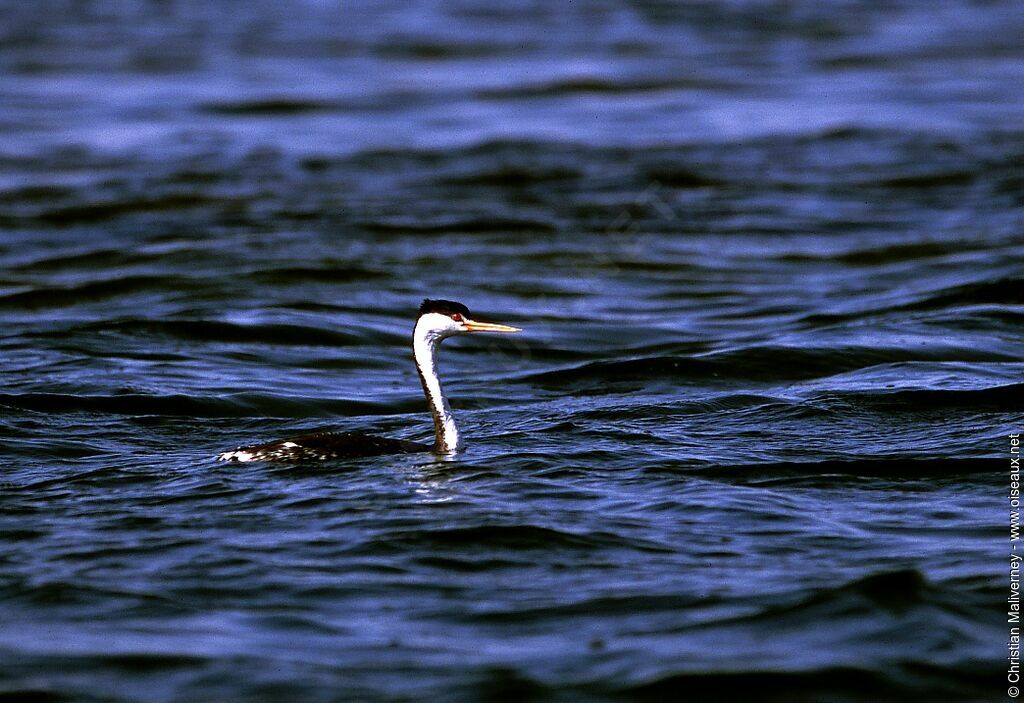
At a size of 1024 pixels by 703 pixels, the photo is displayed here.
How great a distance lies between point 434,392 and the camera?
10.9 meters

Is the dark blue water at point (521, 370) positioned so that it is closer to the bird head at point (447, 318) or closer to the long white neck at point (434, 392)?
the long white neck at point (434, 392)

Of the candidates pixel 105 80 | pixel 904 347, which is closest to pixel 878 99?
pixel 105 80

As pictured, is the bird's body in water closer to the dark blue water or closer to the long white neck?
the long white neck

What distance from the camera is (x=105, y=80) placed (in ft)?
108

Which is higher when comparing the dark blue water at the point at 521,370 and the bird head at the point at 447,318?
the bird head at the point at 447,318

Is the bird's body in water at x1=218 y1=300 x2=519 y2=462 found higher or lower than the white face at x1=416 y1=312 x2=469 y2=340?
lower

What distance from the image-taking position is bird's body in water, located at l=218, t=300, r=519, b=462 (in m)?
10.1

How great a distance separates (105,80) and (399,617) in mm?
26904

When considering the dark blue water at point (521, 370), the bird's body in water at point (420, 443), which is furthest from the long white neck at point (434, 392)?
the dark blue water at point (521, 370)

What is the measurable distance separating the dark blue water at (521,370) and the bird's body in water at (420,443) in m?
0.15

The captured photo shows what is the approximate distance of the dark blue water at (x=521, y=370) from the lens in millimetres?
7492

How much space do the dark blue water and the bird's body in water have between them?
151 mm

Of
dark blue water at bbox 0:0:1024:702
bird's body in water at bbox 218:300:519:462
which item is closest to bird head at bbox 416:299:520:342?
bird's body in water at bbox 218:300:519:462

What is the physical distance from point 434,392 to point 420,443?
1.36 ft
